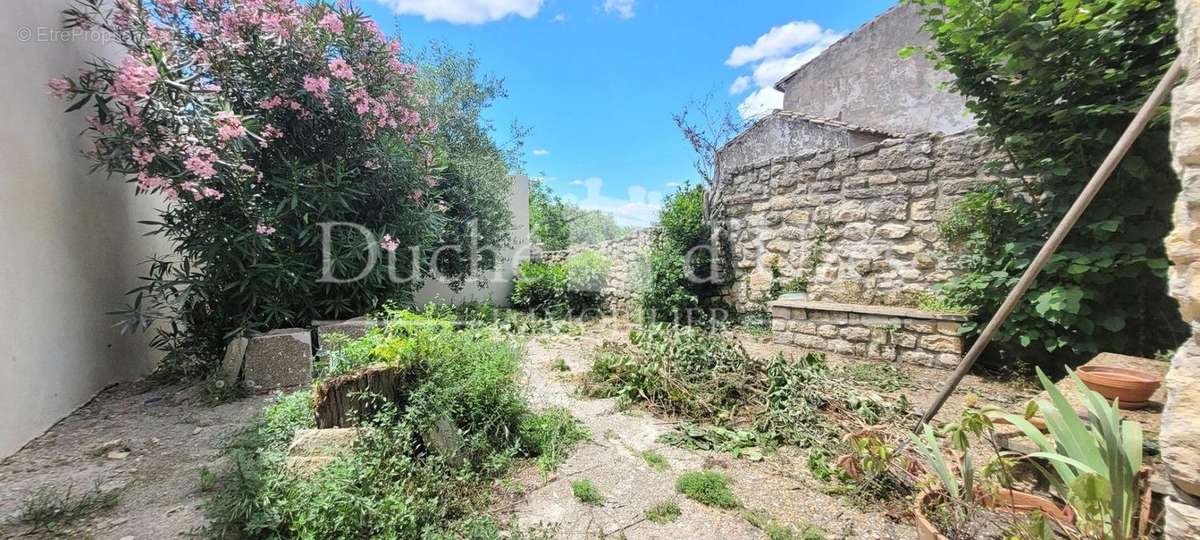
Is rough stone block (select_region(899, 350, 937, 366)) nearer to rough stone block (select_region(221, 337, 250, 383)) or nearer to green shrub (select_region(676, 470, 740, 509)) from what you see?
green shrub (select_region(676, 470, 740, 509))

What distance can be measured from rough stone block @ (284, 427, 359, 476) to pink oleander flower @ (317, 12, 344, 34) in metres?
3.63

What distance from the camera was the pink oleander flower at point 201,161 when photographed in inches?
126

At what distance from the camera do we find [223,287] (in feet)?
12.7

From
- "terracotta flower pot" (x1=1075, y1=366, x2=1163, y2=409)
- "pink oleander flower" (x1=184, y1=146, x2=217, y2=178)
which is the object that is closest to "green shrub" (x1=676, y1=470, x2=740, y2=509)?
"terracotta flower pot" (x1=1075, y1=366, x2=1163, y2=409)

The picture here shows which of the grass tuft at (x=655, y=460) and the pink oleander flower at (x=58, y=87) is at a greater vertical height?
the pink oleander flower at (x=58, y=87)

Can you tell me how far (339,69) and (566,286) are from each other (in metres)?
4.89

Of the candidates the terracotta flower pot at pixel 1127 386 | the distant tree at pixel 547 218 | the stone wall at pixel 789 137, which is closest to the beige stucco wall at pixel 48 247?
the terracotta flower pot at pixel 1127 386

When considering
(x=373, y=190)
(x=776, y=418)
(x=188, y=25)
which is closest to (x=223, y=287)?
(x=373, y=190)

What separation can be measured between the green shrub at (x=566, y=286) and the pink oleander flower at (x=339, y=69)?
470 cm

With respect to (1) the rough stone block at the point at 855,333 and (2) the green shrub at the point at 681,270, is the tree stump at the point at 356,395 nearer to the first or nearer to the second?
(1) the rough stone block at the point at 855,333

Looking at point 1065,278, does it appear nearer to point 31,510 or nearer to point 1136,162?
point 1136,162

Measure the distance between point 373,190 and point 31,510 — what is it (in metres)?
3.12

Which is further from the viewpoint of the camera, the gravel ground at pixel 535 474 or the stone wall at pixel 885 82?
the stone wall at pixel 885 82

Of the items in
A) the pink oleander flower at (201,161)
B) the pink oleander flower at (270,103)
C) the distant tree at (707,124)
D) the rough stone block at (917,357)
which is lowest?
the rough stone block at (917,357)
